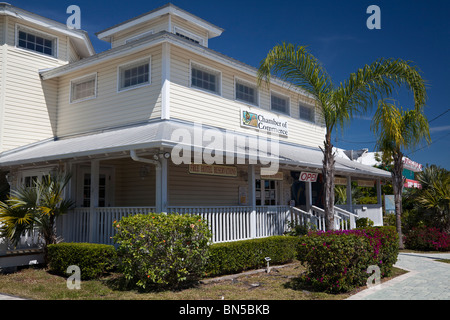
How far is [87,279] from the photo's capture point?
30.2ft

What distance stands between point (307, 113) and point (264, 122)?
135 inches

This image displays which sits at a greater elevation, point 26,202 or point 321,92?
point 321,92

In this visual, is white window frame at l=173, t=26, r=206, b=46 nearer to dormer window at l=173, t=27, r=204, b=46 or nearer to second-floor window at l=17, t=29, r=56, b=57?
dormer window at l=173, t=27, r=204, b=46

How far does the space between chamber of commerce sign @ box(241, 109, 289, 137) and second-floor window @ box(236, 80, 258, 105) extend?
0.49 meters

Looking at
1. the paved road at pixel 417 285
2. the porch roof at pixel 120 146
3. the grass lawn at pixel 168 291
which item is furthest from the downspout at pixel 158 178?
the paved road at pixel 417 285

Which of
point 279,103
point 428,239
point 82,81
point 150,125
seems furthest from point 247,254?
point 82,81

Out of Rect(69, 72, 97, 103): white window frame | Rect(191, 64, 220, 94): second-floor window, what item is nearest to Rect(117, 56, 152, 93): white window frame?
Rect(69, 72, 97, 103): white window frame

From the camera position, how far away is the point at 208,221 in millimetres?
10344

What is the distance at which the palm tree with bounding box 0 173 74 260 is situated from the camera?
9.73 metres

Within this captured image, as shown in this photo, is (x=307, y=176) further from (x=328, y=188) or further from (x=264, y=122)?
(x=328, y=188)
